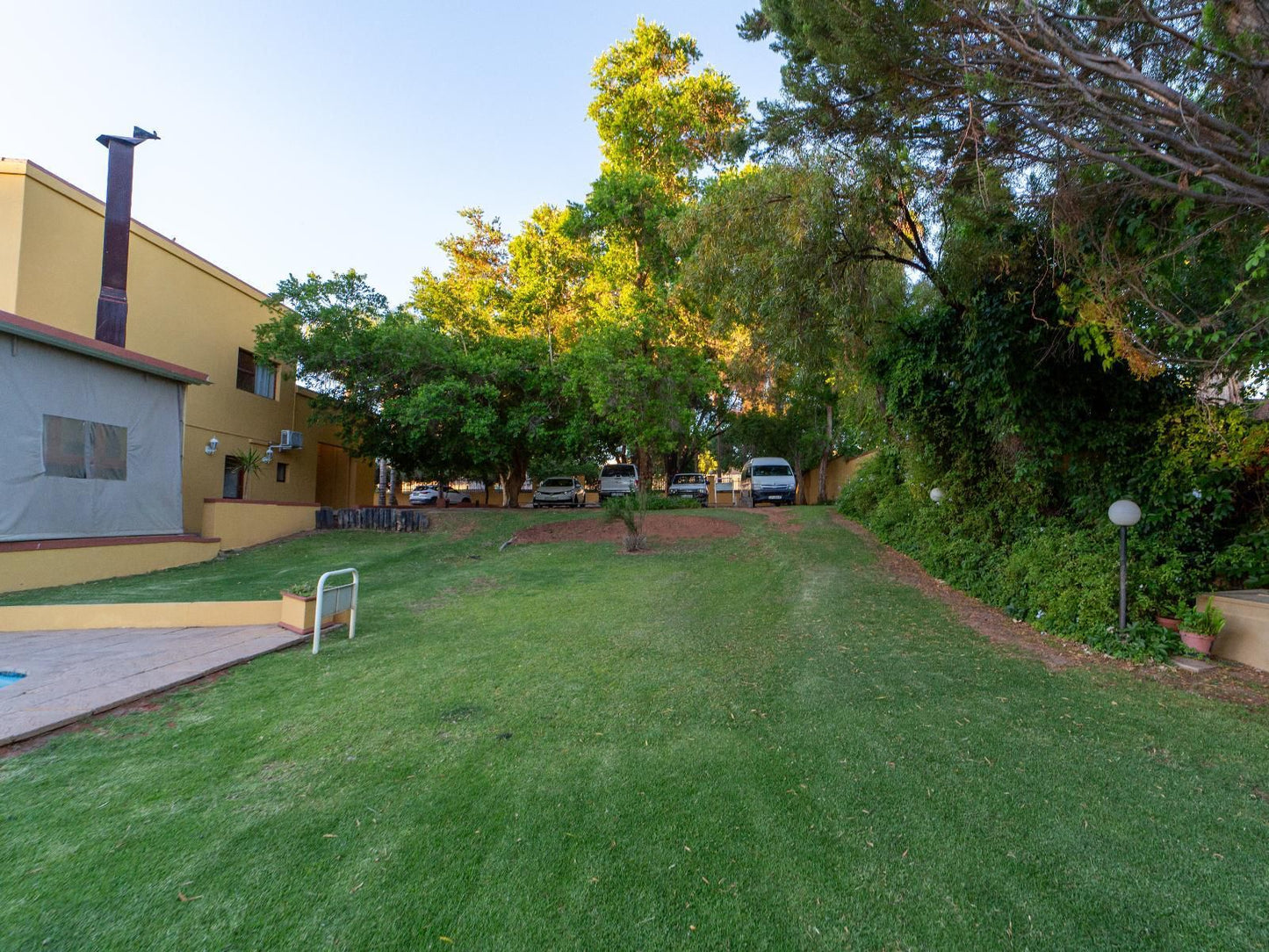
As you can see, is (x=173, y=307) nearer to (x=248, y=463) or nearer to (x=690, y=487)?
(x=248, y=463)

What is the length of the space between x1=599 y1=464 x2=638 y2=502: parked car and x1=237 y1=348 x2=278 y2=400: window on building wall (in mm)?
10511

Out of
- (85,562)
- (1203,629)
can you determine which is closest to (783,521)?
(1203,629)

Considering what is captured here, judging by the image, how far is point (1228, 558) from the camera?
5523 mm

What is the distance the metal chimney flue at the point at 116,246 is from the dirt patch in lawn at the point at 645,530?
907cm

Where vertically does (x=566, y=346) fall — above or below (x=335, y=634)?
above

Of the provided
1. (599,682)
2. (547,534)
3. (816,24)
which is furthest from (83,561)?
(816,24)

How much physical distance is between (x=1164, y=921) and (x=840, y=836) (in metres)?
1.18

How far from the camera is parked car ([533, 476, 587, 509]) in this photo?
2086 cm

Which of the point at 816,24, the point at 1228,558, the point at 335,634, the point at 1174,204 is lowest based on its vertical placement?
the point at 335,634

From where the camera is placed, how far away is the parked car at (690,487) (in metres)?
21.7

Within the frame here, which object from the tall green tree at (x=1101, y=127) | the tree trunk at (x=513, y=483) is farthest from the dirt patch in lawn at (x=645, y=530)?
the tall green tree at (x=1101, y=127)

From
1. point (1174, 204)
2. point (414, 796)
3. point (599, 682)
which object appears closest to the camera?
point (414, 796)

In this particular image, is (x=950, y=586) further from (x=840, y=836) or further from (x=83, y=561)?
(x=83, y=561)

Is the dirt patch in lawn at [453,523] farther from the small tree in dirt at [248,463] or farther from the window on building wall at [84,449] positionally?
the window on building wall at [84,449]
